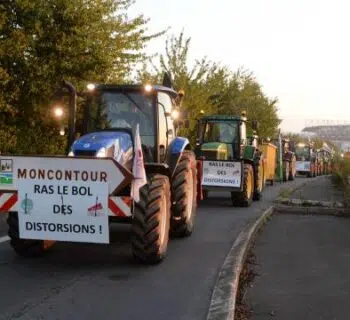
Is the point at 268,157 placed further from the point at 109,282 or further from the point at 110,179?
the point at 109,282

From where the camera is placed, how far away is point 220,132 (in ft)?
61.6

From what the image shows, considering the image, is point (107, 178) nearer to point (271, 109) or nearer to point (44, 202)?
point (44, 202)

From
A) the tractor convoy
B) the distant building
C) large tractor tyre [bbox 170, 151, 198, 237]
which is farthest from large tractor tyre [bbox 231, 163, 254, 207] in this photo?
the distant building

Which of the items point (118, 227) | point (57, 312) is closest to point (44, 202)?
point (57, 312)

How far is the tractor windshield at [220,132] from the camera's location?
61.0ft

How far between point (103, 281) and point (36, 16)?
1034 centimetres

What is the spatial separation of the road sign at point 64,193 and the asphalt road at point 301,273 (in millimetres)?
2051

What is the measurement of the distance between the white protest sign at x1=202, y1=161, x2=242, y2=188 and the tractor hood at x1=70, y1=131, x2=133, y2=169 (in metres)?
8.44

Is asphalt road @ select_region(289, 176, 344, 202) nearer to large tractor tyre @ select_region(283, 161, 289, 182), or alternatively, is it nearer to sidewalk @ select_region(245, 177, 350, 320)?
sidewalk @ select_region(245, 177, 350, 320)

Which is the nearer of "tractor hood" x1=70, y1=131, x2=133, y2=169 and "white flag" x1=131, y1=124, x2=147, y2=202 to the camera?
"white flag" x1=131, y1=124, x2=147, y2=202

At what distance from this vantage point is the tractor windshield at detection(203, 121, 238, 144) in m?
18.6

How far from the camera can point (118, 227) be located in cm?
1130

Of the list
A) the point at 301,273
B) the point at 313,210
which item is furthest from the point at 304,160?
the point at 301,273

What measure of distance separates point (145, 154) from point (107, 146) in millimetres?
1091
